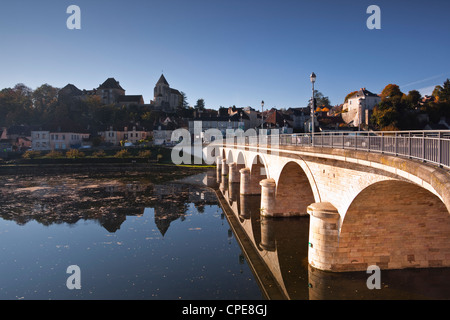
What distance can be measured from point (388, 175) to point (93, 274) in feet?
42.8

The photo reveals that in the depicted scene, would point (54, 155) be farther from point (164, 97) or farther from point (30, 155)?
point (164, 97)

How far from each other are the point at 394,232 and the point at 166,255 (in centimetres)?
1116

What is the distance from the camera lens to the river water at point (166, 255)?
12.1 metres

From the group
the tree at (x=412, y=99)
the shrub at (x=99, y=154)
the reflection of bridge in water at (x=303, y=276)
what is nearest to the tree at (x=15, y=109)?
the shrub at (x=99, y=154)

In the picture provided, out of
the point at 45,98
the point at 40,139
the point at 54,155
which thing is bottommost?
the point at 54,155

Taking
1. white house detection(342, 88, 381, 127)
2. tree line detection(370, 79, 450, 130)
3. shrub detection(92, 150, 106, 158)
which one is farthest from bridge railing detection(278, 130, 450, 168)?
white house detection(342, 88, 381, 127)

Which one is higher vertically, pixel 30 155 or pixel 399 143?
pixel 399 143

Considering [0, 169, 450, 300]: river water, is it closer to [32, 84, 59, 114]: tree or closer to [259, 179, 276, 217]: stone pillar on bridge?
[259, 179, 276, 217]: stone pillar on bridge

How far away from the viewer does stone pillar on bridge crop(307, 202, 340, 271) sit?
12.7m

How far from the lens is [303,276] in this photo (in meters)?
13.3

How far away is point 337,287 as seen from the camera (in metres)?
12.1

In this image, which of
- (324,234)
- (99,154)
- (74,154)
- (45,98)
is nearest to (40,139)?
(74,154)

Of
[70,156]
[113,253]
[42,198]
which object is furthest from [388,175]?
[70,156]
